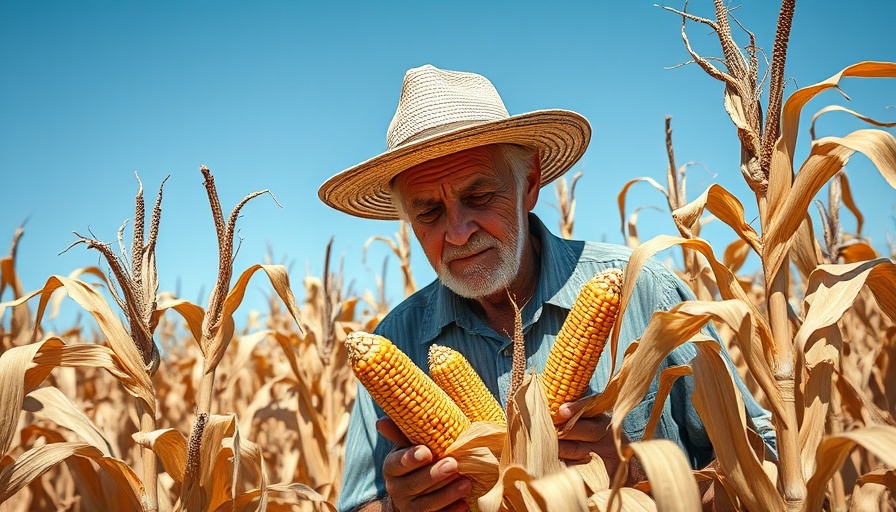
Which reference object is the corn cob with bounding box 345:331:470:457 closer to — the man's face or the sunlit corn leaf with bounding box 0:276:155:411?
the sunlit corn leaf with bounding box 0:276:155:411

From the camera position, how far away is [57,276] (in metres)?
2.17

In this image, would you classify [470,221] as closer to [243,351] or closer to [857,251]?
[243,351]

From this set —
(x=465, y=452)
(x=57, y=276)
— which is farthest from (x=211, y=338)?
(x=465, y=452)

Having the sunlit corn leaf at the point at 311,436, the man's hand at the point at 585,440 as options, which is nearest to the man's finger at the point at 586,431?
the man's hand at the point at 585,440

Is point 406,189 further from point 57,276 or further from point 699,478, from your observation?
point 699,478

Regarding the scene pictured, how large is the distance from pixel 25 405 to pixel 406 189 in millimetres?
1585

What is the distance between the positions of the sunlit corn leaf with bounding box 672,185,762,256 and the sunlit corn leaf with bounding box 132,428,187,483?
1.57m

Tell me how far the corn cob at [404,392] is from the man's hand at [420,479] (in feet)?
0.15

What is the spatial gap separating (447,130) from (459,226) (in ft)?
1.32

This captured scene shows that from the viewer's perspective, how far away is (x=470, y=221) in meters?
2.63

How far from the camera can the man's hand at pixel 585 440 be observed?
1.85 meters

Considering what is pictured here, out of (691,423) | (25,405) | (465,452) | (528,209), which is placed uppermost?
(528,209)

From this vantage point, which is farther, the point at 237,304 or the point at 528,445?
the point at 237,304

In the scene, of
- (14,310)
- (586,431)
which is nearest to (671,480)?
(586,431)
